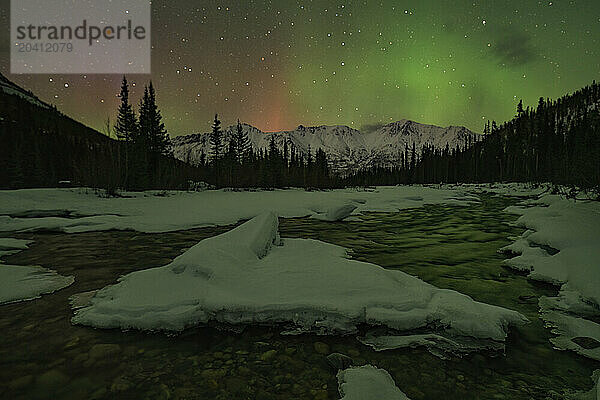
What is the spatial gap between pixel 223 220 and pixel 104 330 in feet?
26.7

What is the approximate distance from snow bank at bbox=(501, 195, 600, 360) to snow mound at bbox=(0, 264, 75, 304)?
20.4 ft

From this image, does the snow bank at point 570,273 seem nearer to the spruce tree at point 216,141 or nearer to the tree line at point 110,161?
the tree line at point 110,161

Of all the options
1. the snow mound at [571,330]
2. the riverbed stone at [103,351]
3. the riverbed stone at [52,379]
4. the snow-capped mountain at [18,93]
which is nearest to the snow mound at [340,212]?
the snow mound at [571,330]

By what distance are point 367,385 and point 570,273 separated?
419 cm

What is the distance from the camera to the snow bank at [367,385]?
6.91ft

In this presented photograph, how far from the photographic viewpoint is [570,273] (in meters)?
4.41

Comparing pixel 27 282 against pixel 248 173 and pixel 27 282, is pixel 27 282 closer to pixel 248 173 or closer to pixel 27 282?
pixel 27 282

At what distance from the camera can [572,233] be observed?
20.1 ft

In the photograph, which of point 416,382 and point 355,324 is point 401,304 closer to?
point 355,324

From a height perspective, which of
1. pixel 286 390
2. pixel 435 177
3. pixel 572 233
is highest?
pixel 435 177

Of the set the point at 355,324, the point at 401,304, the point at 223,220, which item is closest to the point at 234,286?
the point at 355,324

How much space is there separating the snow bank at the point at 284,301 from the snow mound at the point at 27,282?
0.93m

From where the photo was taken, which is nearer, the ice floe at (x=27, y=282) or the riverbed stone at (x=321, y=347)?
the riverbed stone at (x=321, y=347)

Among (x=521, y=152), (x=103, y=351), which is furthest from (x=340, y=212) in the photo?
(x=521, y=152)
